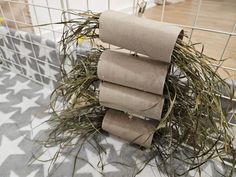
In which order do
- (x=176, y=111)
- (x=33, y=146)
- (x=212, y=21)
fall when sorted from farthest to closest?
(x=212, y=21), (x=33, y=146), (x=176, y=111)

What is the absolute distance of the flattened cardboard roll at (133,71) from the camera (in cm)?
45

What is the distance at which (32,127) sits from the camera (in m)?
0.71

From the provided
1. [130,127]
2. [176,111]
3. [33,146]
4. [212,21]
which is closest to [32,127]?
→ [33,146]

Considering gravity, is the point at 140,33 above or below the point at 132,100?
above

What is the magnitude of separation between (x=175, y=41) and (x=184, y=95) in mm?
176

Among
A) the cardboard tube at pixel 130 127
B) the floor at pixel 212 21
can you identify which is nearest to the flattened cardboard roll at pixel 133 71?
the cardboard tube at pixel 130 127

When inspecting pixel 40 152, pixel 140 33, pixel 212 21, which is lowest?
pixel 40 152

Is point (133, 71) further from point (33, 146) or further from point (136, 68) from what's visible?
point (33, 146)

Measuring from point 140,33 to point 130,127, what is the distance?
293 mm

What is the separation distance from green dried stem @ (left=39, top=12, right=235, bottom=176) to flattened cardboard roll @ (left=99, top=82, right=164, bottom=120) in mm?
Result: 32

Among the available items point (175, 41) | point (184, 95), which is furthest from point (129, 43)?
point (184, 95)

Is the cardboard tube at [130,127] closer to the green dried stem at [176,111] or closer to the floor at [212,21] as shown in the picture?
the green dried stem at [176,111]

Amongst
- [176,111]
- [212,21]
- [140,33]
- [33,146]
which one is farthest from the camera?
[212,21]

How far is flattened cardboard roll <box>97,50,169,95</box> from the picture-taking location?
0.45m
